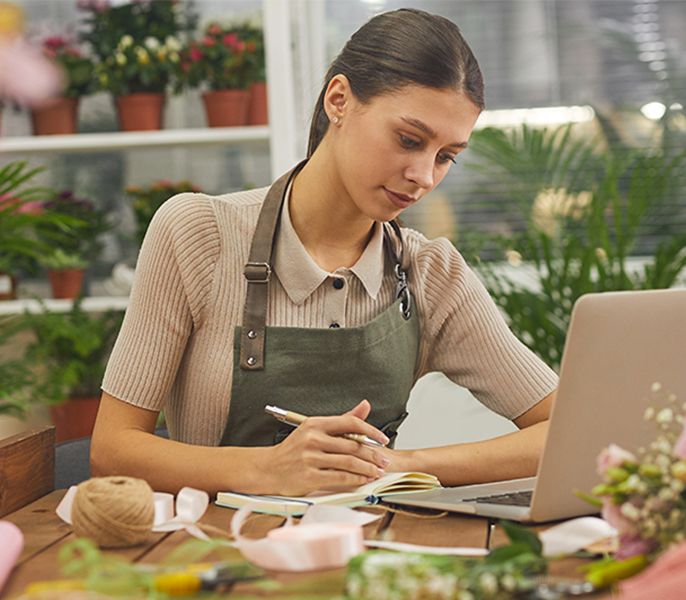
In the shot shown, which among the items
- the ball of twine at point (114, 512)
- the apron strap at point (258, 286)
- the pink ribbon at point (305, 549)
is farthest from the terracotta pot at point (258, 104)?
the pink ribbon at point (305, 549)

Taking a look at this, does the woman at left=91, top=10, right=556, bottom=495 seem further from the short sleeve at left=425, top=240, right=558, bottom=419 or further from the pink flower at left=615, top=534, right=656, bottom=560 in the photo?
the pink flower at left=615, top=534, right=656, bottom=560

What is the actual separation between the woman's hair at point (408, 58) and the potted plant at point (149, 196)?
1.96 metres

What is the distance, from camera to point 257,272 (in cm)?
169

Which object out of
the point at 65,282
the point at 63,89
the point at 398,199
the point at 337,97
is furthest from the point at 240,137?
the point at 398,199

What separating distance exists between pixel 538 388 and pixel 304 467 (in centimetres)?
61

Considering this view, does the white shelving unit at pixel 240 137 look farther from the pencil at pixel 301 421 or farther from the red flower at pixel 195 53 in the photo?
the pencil at pixel 301 421

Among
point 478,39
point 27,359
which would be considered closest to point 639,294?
point 27,359

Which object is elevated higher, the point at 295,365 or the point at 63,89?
the point at 63,89

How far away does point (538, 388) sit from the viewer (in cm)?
182

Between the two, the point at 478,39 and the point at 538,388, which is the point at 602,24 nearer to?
the point at 478,39

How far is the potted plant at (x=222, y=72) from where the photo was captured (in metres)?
3.59

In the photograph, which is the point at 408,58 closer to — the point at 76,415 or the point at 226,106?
the point at 226,106

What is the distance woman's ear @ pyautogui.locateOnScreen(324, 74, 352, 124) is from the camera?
1711 mm

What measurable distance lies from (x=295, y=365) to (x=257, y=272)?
0.52ft
